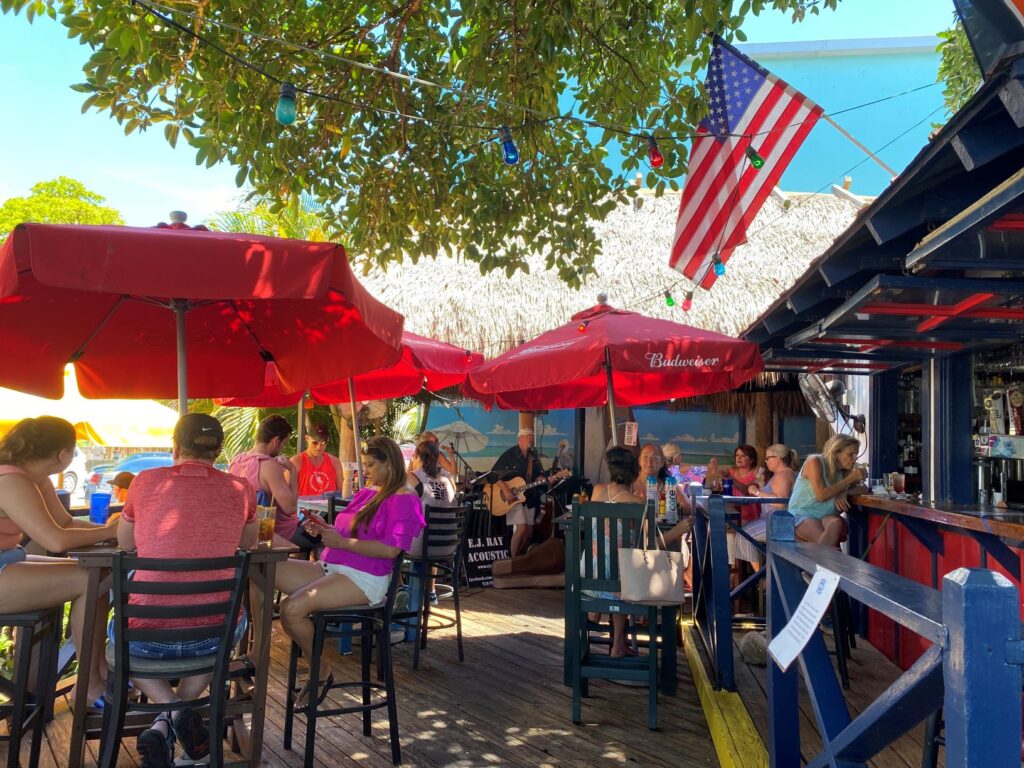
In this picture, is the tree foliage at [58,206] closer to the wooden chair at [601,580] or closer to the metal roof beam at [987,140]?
the wooden chair at [601,580]

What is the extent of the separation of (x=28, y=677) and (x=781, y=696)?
3109mm

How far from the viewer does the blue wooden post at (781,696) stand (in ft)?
8.86

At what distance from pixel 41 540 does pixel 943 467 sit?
248 inches

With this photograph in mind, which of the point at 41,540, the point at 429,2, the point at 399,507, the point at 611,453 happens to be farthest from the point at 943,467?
the point at 41,540

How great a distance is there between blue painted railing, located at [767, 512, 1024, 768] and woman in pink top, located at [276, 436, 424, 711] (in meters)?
2.50

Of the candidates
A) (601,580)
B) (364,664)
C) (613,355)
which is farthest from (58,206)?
(601,580)

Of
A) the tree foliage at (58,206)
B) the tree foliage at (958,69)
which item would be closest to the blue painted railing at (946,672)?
the tree foliage at (958,69)

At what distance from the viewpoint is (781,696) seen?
272 centimetres

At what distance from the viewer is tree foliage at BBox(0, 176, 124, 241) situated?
3422cm

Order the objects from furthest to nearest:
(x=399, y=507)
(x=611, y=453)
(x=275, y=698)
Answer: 1. (x=611, y=453)
2. (x=275, y=698)
3. (x=399, y=507)

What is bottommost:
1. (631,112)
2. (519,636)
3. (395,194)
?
(519,636)

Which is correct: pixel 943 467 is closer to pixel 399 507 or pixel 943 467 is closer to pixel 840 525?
pixel 840 525

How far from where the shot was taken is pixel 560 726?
15.5ft

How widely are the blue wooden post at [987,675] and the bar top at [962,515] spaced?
3072mm
